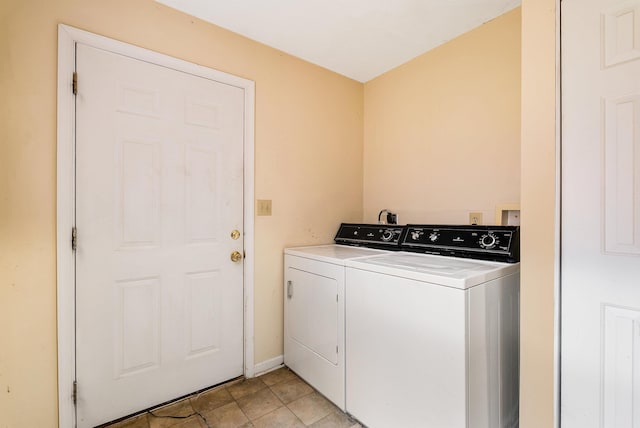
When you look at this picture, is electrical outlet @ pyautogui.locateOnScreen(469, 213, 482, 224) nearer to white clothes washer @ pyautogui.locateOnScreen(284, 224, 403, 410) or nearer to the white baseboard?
white clothes washer @ pyautogui.locateOnScreen(284, 224, 403, 410)

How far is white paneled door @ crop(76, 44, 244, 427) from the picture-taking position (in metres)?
1.54

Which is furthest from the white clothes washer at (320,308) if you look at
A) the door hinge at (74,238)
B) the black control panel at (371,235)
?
the door hinge at (74,238)

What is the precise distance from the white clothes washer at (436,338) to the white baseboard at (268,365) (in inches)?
27.7

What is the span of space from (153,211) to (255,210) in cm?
63

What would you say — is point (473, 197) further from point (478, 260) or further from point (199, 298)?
point (199, 298)

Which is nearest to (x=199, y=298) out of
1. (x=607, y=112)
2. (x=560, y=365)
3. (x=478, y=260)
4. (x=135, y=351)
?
(x=135, y=351)

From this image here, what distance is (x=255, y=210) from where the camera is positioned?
6.82ft

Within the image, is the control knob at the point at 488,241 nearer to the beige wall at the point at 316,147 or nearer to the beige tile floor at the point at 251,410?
the beige wall at the point at 316,147

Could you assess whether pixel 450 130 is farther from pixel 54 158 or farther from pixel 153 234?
pixel 54 158

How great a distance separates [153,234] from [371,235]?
1463 mm

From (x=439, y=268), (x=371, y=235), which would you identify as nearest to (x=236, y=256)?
(x=371, y=235)

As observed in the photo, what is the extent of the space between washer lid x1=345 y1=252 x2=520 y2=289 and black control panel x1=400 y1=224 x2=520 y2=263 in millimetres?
61

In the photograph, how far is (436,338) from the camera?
1.25 metres

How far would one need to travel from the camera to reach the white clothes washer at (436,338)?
1196mm
